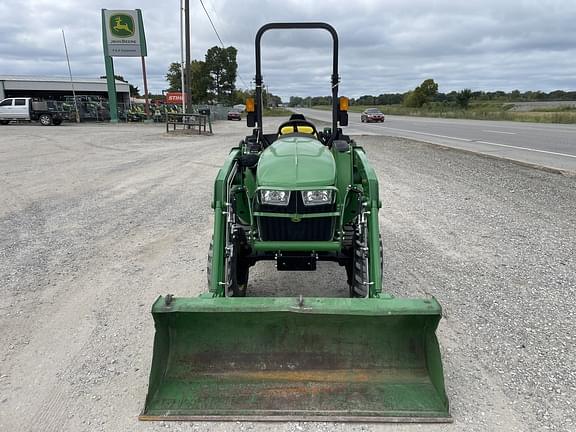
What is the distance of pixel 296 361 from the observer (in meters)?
2.78

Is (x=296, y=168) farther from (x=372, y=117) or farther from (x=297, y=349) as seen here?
(x=372, y=117)

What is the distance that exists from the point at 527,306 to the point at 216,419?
283 centimetres

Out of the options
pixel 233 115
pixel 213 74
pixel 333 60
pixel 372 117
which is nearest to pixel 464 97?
pixel 372 117

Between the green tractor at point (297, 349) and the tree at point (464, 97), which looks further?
the tree at point (464, 97)

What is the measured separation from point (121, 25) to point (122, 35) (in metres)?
0.61

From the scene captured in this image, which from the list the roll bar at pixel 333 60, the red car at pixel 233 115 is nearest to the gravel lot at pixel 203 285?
the roll bar at pixel 333 60

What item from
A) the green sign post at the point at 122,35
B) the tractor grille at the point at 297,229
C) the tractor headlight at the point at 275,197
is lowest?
the tractor grille at the point at 297,229

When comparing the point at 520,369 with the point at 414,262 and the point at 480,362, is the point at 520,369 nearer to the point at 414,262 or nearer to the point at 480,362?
the point at 480,362

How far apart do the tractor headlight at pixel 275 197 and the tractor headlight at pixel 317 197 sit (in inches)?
5.0

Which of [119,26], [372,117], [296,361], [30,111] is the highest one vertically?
[119,26]

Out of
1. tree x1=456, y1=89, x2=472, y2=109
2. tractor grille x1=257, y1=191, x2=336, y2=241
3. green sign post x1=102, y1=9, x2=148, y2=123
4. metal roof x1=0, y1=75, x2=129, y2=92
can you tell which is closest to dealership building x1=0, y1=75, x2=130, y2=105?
metal roof x1=0, y1=75, x2=129, y2=92

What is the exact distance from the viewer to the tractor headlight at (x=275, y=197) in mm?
3244

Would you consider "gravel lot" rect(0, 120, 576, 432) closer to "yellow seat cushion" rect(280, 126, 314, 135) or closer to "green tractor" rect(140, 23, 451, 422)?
"green tractor" rect(140, 23, 451, 422)

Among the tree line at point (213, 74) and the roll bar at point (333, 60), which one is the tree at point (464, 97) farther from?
the roll bar at point (333, 60)
